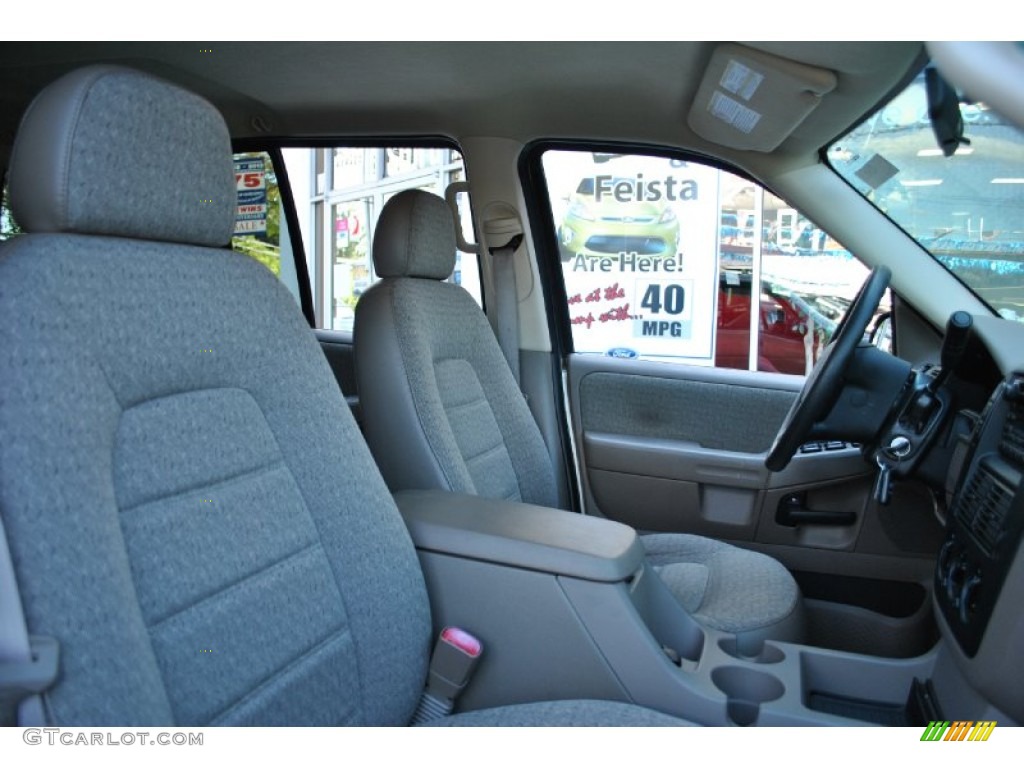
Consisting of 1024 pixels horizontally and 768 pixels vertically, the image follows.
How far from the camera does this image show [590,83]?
218 cm

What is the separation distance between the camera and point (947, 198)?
2.02 metres

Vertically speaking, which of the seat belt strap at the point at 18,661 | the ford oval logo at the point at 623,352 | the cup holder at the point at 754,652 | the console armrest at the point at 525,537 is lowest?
the cup holder at the point at 754,652

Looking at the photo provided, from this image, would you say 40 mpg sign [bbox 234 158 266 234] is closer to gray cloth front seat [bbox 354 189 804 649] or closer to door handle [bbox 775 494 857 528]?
gray cloth front seat [bbox 354 189 804 649]

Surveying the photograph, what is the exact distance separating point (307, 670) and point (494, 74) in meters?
1.59

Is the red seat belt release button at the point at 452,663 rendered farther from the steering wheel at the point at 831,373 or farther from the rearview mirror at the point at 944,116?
the rearview mirror at the point at 944,116

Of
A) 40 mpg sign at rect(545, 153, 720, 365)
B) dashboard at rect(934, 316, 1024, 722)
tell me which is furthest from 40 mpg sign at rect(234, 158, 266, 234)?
dashboard at rect(934, 316, 1024, 722)

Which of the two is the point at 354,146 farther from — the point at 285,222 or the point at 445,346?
the point at 445,346

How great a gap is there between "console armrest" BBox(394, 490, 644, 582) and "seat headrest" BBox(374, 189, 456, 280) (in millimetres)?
674

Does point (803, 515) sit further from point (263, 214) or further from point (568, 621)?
point (263, 214)

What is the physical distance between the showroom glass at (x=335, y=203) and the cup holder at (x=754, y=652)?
1541 millimetres

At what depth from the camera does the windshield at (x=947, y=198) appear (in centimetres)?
192

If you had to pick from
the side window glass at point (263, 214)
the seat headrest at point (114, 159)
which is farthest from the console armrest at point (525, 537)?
the side window glass at point (263, 214)

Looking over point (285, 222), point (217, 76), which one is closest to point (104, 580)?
point (217, 76)

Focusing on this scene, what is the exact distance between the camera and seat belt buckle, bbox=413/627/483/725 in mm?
1343
